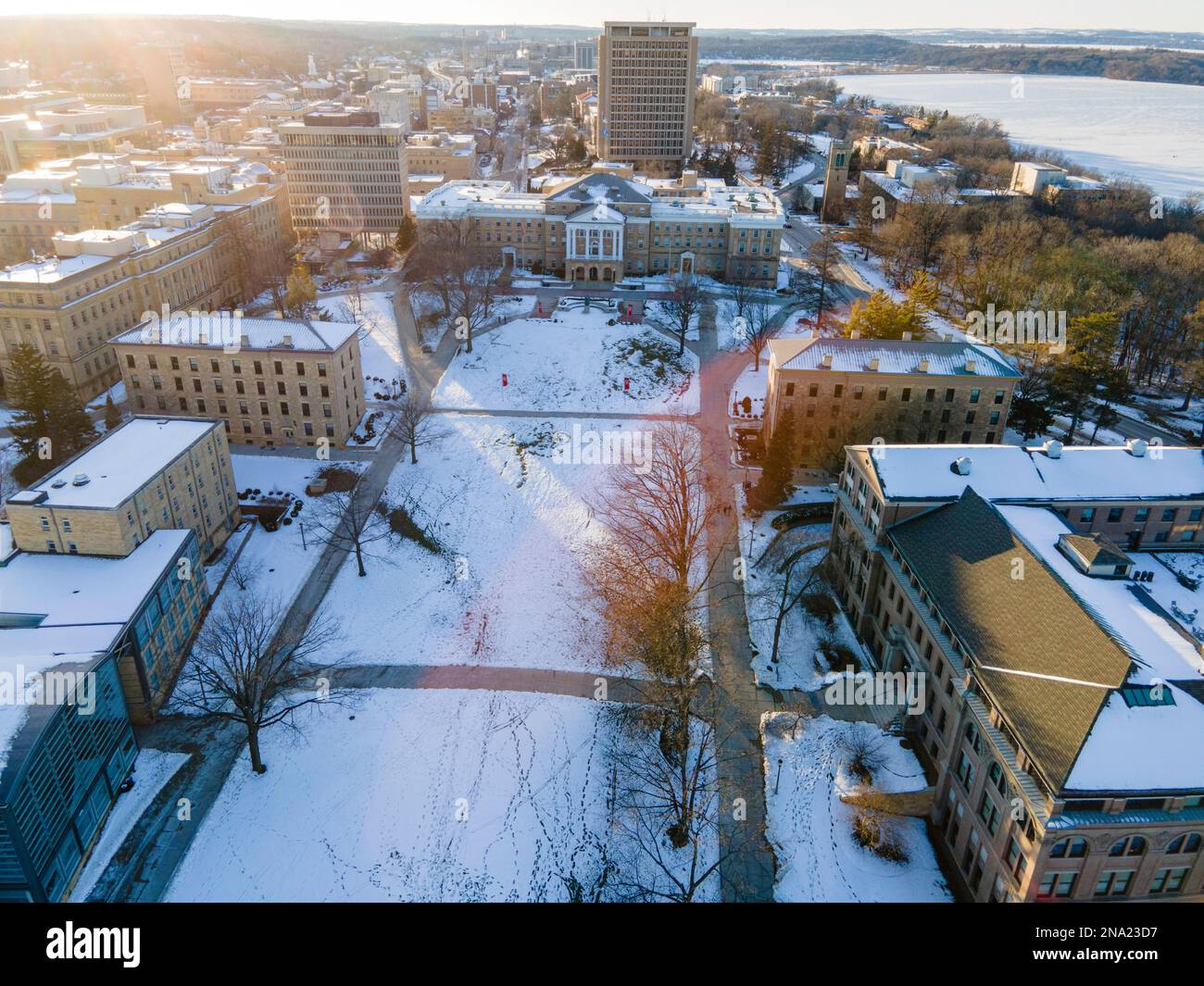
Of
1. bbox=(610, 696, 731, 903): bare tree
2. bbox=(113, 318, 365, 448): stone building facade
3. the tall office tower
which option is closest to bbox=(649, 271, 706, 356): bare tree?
bbox=(113, 318, 365, 448): stone building facade

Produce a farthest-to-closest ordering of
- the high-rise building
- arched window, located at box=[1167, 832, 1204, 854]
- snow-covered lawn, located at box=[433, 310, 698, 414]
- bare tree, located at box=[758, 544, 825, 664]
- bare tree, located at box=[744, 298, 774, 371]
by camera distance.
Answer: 1. the high-rise building
2. bare tree, located at box=[744, 298, 774, 371]
3. snow-covered lawn, located at box=[433, 310, 698, 414]
4. bare tree, located at box=[758, 544, 825, 664]
5. arched window, located at box=[1167, 832, 1204, 854]

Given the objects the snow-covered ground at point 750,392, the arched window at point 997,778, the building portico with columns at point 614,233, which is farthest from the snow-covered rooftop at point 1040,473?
the building portico with columns at point 614,233

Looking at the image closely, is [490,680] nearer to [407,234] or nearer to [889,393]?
[889,393]

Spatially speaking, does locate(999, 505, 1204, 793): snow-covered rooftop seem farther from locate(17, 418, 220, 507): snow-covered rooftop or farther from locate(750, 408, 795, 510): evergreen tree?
locate(17, 418, 220, 507): snow-covered rooftop

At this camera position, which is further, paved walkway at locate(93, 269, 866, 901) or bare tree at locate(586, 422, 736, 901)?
bare tree at locate(586, 422, 736, 901)

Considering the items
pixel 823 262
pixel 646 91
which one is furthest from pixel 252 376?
pixel 646 91
